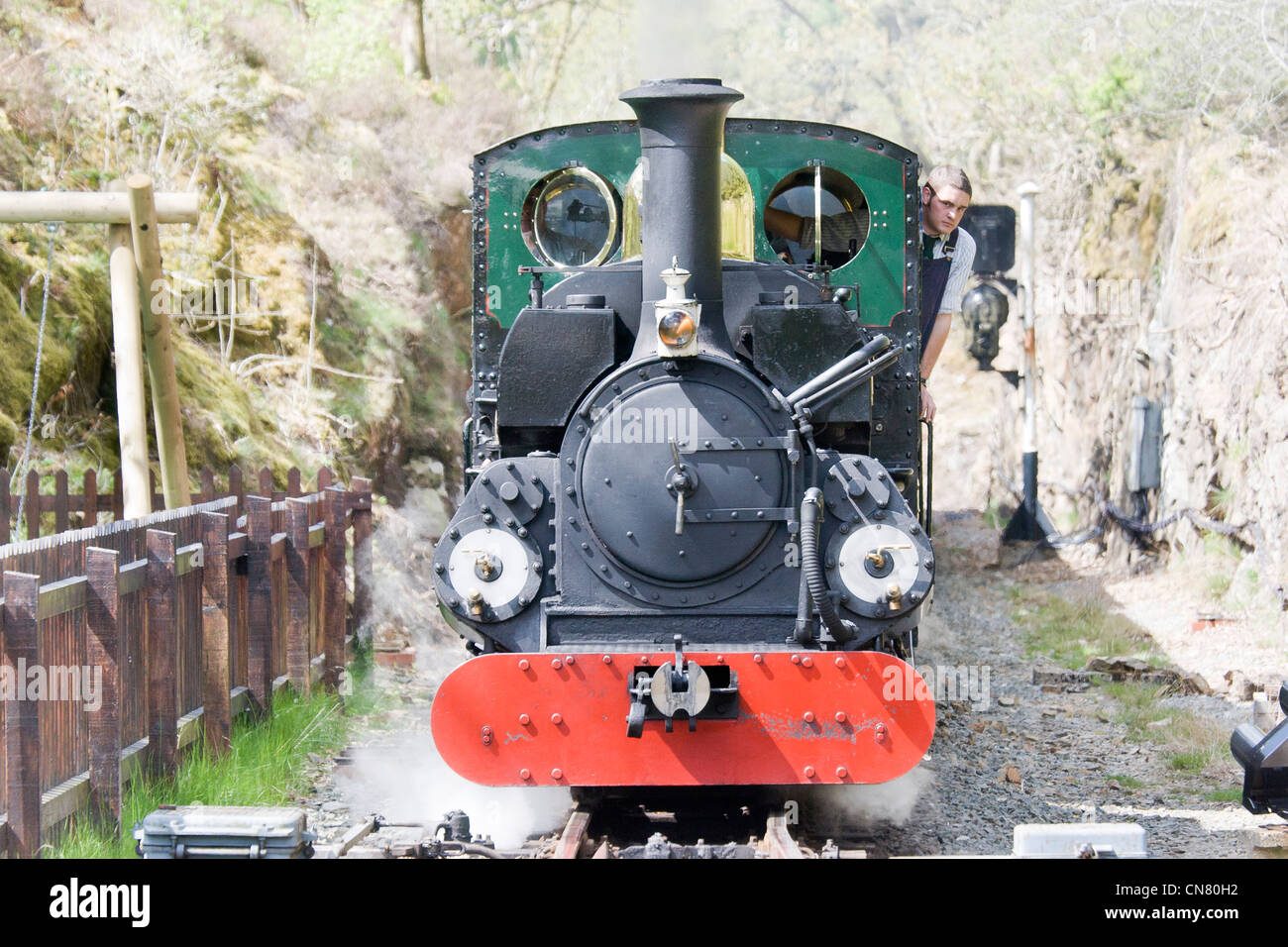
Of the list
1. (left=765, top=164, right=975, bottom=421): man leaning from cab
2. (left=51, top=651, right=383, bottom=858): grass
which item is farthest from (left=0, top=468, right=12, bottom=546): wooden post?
(left=765, top=164, right=975, bottom=421): man leaning from cab

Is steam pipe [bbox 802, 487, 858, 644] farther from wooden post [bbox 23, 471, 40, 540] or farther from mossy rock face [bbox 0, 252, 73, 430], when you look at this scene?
mossy rock face [bbox 0, 252, 73, 430]

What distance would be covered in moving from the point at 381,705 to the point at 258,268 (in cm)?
484

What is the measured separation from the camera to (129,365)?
6.52 metres

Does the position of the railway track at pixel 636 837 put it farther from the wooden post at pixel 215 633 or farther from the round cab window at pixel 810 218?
the round cab window at pixel 810 218

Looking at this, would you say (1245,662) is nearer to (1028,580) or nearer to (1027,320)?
(1028,580)

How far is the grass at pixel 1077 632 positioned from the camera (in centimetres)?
915

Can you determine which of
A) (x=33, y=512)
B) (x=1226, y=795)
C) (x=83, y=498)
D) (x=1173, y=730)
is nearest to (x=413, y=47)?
(x=83, y=498)

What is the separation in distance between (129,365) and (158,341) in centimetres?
37

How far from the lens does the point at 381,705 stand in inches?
306

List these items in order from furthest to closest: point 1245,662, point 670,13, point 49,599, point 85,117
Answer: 1. point 85,117
2. point 1245,662
3. point 670,13
4. point 49,599

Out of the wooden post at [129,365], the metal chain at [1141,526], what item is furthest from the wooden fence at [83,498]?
the metal chain at [1141,526]

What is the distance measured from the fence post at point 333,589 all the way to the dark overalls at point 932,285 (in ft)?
11.3

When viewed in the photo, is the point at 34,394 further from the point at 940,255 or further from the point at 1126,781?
the point at 1126,781

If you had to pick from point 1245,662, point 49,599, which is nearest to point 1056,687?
point 1245,662
